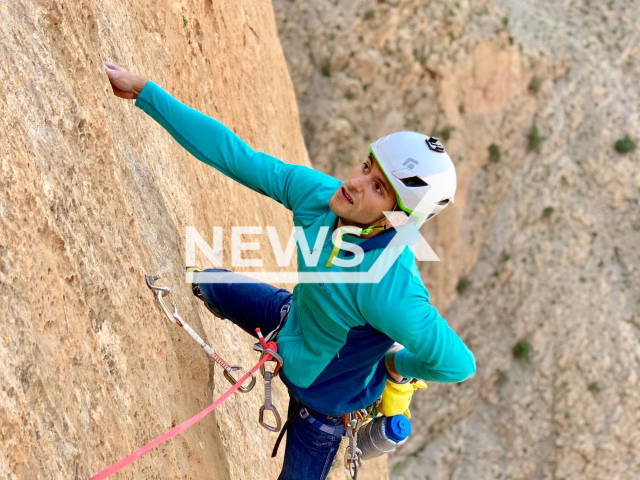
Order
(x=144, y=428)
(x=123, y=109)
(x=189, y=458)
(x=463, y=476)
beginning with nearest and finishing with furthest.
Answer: (x=144, y=428), (x=189, y=458), (x=123, y=109), (x=463, y=476)

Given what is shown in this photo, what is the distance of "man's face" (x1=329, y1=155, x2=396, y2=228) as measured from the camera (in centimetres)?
328

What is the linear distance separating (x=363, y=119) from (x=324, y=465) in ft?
54.7

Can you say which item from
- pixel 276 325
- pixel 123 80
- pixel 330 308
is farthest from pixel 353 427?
pixel 123 80

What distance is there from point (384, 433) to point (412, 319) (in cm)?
154

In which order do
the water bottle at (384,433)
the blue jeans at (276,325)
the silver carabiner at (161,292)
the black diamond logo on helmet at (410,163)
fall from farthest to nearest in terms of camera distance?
the water bottle at (384,433) < the blue jeans at (276,325) < the silver carabiner at (161,292) < the black diamond logo on helmet at (410,163)

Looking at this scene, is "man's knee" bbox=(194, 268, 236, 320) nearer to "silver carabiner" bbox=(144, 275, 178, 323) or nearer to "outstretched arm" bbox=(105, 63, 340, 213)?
"silver carabiner" bbox=(144, 275, 178, 323)

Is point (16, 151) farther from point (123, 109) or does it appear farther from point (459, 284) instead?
point (459, 284)

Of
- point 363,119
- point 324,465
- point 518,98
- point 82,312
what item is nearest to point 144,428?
point 82,312

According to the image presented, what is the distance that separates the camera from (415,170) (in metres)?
3.24

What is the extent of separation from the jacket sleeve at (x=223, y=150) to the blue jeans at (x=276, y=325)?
0.74m

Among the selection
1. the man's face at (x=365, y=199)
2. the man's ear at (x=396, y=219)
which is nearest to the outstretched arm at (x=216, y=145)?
the man's face at (x=365, y=199)

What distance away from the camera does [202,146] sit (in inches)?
138

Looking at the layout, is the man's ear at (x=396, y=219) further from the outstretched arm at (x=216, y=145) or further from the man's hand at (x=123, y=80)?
the man's hand at (x=123, y=80)

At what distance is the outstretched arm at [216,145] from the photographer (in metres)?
3.51
